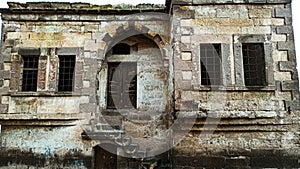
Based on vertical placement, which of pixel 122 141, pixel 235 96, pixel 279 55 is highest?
pixel 279 55

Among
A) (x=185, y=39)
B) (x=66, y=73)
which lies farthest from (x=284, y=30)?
(x=66, y=73)

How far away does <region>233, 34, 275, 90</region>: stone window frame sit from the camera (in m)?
10.7

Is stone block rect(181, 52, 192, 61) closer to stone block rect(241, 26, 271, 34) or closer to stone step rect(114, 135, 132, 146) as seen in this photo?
stone block rect(241, 26, 271, 34)

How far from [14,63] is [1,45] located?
80 centimetres

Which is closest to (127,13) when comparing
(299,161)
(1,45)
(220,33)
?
(220,33)

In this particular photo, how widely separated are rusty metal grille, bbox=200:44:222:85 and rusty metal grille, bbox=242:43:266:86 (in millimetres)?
759

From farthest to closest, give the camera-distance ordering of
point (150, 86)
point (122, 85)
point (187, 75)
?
point (122, 85), point (150, 86), point (187, 75)

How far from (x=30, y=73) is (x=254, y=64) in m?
7.08

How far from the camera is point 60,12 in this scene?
12.7m

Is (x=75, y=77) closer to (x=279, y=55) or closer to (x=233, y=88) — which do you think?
(x=233, y=88)

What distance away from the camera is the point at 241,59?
11031 millimetres

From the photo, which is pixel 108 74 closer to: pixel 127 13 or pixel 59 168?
pixel 127 13

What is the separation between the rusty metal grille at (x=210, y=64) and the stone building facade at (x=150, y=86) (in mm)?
31

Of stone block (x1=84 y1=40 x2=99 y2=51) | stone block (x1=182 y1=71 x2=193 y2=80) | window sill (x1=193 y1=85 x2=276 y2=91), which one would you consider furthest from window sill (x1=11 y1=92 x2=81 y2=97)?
window sill (x1=193 y1=85 x2=276 y2=91)
